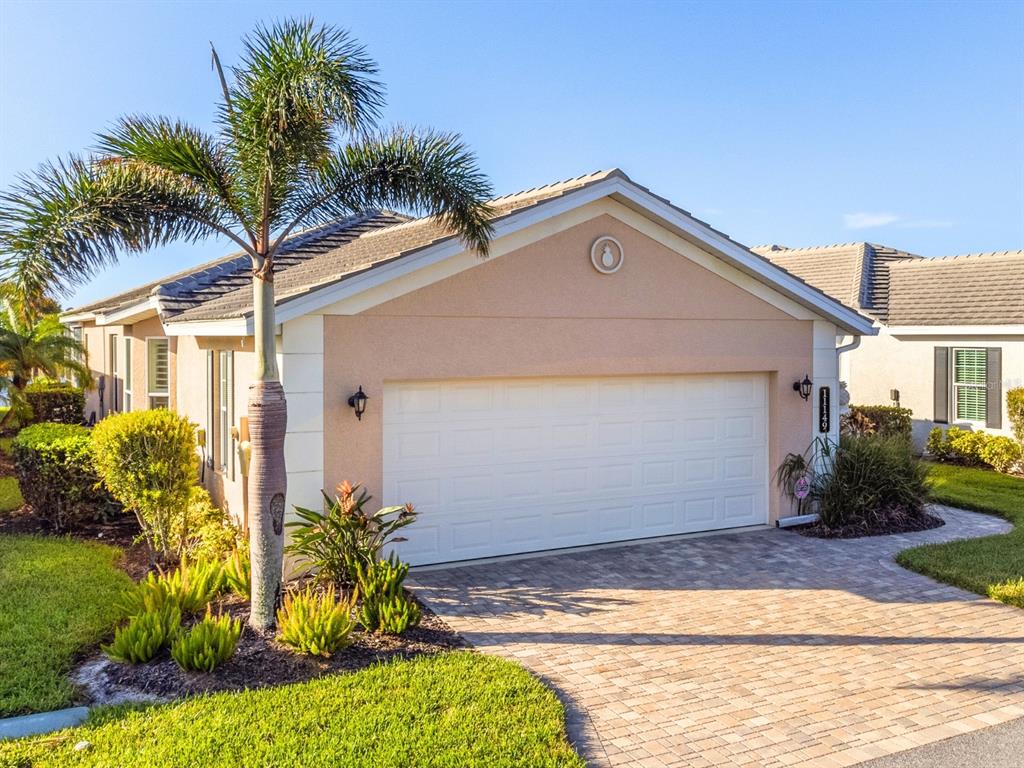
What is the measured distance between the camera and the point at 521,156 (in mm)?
11031

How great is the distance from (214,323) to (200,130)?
2.55 meters

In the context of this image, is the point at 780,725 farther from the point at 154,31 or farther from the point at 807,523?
the point at 154,31

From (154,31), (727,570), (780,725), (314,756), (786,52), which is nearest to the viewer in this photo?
(314,756)

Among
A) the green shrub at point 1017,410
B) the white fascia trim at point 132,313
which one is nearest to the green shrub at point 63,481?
the white fascia trim at point 132,313

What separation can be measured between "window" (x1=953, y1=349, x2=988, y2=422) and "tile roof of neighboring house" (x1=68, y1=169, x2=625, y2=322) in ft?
41.9

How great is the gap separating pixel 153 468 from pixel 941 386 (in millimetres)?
17503

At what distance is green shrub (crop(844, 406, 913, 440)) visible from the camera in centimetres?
1920

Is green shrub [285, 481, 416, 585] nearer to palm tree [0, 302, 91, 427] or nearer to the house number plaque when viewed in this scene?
the house number plaque

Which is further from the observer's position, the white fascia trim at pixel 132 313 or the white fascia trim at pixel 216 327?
the white fascia trim at pixel 132 313

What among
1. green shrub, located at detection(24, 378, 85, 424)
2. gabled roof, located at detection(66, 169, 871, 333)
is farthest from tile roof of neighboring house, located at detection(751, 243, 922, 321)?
green shrub, located at detection(24, 378, 85, 424)

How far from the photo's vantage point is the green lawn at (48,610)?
6.55 m

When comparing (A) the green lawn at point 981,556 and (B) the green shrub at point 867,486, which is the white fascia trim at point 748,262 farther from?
(A) the green lawn at point 981,556

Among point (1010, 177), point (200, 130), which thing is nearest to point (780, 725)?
point (200, 130)

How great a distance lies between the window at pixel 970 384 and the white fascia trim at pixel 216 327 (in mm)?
16685
